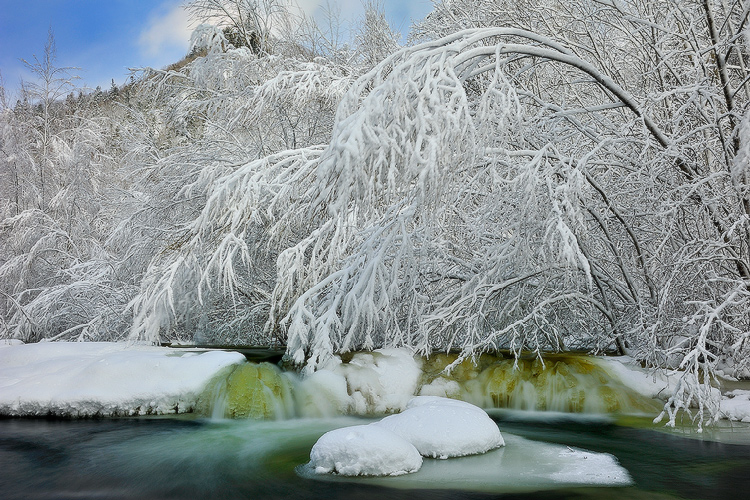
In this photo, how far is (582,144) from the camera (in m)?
7.20

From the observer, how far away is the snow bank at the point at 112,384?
7.23m

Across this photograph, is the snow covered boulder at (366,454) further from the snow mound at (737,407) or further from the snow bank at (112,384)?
the snow mound at (737,407)

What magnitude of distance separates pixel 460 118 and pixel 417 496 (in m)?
3.05

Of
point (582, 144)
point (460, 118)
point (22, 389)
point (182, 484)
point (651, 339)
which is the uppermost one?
point (582, 144)

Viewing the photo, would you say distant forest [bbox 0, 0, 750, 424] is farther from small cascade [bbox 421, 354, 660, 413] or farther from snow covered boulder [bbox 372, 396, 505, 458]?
snow covered boulder [bbox 372, 396, 505, 458]

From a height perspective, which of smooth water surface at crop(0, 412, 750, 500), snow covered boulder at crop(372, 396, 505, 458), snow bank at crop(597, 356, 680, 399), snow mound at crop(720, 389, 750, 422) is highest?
snow bank at crop(597, 356, 680, 399)

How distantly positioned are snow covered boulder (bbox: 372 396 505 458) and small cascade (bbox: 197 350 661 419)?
171cm

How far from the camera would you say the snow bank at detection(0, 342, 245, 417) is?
285 inches

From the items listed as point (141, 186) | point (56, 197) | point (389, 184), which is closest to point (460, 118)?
point (389, 184)

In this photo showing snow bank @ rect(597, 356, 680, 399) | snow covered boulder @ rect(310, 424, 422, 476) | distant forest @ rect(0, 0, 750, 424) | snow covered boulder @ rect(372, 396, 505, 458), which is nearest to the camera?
snow covered boulder @ rect(310, 424, 422, 476)

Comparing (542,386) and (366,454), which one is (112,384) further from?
(542,386)

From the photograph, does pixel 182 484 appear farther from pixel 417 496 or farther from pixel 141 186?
pixel 141 186

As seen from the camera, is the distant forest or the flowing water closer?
the flowing water

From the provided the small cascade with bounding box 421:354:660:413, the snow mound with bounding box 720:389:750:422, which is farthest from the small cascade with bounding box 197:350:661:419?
the snow mound with bounding box 720:389:750:422
